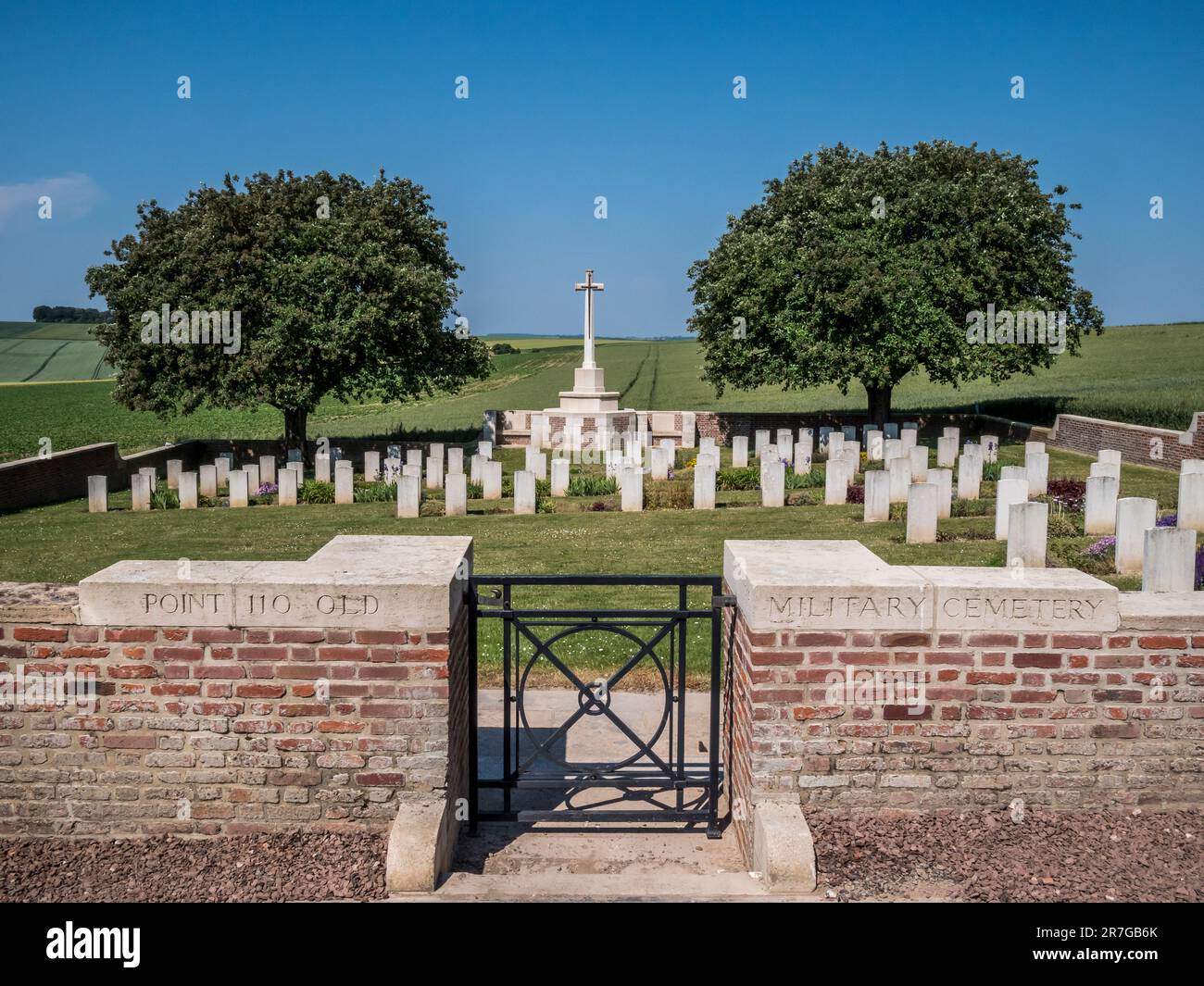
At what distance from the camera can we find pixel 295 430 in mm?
26047

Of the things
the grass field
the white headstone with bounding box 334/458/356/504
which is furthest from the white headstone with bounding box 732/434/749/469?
the grass field

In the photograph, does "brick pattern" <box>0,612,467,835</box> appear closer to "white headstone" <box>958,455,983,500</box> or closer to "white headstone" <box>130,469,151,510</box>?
"white headstone" <box>958,455,983,500</box>

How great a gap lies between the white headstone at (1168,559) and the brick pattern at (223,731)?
268 inches

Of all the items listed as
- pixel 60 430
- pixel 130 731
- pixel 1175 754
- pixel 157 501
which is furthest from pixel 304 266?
pixel 1175 754

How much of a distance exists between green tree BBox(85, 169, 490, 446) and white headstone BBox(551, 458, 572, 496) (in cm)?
703

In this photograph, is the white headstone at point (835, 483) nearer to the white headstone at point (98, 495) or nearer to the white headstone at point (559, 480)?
the white headstone at point (559, 480)

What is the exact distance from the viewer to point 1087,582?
4.69m

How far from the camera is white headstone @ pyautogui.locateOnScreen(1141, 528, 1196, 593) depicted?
8.83m

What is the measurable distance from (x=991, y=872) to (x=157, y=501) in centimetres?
1745

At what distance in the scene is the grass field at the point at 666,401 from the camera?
101ft

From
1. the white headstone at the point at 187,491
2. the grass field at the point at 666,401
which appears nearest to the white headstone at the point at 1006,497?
the white headstone at the point at 187,491

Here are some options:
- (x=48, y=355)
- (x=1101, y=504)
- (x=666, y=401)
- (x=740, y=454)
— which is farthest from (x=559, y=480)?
(x=48, y=355)

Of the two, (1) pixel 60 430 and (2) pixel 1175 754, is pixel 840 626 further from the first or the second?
(1) pixel 60 430

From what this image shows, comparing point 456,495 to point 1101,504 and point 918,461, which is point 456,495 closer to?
point 918,461
